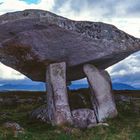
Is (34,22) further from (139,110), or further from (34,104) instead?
(34,104)

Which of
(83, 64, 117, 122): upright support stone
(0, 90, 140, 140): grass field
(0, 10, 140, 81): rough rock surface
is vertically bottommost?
(0, 90, 140, 140): grass field

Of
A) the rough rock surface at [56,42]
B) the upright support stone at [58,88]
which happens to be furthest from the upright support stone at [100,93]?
the upright support stone at [58,88]

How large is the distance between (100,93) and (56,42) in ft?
14.1

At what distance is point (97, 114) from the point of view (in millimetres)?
28438

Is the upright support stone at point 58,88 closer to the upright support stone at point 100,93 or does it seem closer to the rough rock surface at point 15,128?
the upright support stone at point 100,93

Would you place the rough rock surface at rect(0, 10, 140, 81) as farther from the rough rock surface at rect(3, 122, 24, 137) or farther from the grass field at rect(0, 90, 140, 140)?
the rough rock surface at rect(3, 122, 24, 137)

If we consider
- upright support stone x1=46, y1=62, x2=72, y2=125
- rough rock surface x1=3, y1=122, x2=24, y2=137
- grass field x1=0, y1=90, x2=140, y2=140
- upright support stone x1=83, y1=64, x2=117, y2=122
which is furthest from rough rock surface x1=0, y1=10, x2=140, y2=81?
rough rock surface x1=3, y1=122, x2=24, y2=137

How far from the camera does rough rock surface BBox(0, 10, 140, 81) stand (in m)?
25.7

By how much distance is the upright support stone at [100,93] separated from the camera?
28422mm

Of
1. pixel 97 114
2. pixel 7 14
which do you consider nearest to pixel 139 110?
pixel 97 114

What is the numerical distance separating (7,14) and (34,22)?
5.85ft

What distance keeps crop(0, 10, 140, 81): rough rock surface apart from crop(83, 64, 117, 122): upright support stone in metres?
0.58

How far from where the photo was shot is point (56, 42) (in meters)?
26.5

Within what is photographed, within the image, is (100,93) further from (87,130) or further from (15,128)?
(15,128)
